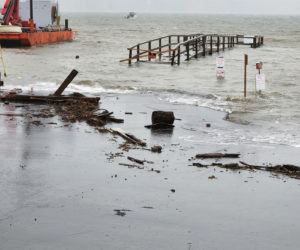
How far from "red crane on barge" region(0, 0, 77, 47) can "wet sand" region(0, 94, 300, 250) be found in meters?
42.3

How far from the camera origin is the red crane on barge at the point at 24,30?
54.0 metres

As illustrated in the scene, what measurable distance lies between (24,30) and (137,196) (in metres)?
54.0

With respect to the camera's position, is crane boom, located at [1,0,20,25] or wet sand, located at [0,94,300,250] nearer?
wet sand, located at [0,94,300,250]

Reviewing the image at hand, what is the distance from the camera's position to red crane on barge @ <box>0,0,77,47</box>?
54.0m

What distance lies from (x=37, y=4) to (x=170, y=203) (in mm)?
59196

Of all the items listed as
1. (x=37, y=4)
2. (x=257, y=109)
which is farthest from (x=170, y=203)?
(x=37, y=4)

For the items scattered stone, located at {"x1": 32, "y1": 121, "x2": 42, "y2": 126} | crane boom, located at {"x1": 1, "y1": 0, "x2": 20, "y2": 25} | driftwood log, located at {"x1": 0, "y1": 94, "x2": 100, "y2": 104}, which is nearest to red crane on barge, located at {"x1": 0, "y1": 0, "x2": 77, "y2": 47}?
crane boom, located at {"x1": 1, "y1": 0, "x2": 20, "y2": 25}

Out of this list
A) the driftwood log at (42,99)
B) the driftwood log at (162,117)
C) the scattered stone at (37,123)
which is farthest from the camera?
the driftwood log at (42,99)

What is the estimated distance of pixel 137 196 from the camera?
884 centimetres

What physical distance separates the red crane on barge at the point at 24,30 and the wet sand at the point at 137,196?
139 ft

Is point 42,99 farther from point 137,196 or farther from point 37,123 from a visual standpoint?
point 137,196

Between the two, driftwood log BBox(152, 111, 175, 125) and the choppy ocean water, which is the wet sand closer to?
driftwood log BBox(152, 111, 175, 125)

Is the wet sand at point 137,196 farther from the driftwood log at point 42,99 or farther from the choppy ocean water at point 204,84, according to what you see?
the driftwood log at point 42,99

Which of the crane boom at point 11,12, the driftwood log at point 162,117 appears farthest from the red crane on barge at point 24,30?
the driftwood log at point 162,117
